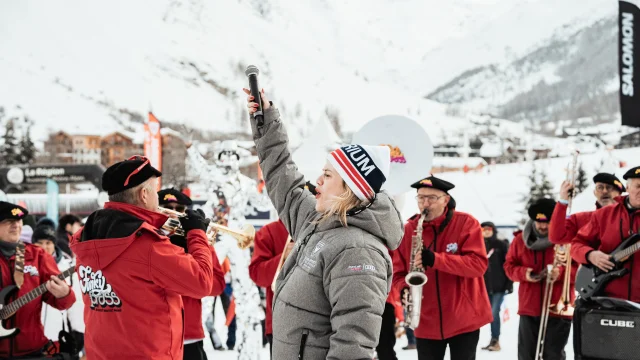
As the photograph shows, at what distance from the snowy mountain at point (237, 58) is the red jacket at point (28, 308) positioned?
9944cm

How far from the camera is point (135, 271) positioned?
3438 millimetres

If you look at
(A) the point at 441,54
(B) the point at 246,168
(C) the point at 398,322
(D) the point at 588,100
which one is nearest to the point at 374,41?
(A) the point at 441,54

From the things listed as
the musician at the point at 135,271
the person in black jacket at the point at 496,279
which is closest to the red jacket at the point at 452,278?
the musician at the point at 135,271

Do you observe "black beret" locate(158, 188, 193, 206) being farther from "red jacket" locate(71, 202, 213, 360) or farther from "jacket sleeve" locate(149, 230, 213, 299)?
"jacket sleeve" locate(149, 230, 213, 299)

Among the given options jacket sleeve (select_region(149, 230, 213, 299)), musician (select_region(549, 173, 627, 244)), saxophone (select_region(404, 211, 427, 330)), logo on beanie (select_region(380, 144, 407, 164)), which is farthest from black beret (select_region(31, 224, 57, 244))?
musician (select_region(549, 173, 627, 244))

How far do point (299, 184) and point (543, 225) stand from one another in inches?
157

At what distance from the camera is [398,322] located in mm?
9547

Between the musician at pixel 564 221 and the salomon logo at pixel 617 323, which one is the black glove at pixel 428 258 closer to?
the salomon logo at pixel 617 323

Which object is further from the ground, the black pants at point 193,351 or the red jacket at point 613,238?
the red jacket at point 613,238

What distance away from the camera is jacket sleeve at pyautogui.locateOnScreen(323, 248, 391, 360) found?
2598 mm

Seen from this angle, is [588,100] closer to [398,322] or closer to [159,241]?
[398,322]

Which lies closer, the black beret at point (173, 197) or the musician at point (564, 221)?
the black beret at point (173, 197)

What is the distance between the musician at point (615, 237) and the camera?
5004mm

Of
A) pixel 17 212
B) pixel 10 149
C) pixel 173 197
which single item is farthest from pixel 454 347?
pixel 10 149
